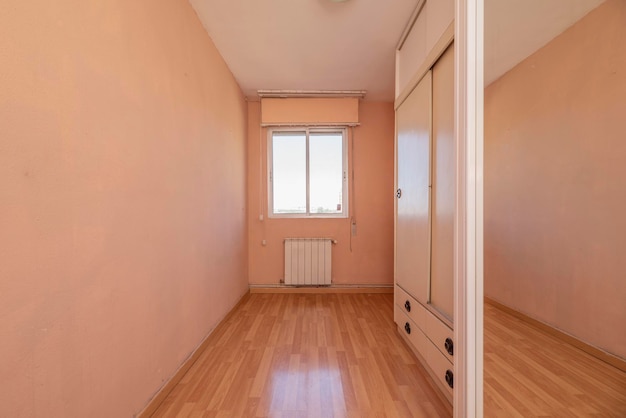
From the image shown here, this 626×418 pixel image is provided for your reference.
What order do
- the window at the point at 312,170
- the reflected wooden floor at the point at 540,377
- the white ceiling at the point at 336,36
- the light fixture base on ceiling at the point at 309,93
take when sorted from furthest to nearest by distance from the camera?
the window at the point at 312,170 → the light fixture base on ceiling at the point at 309,93 → the white ceiling at the point at 336,36 → the reflected wooden floor at the point at 540,377

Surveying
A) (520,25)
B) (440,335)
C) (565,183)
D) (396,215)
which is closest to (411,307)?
(440,335)

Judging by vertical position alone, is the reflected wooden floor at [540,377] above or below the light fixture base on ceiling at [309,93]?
below

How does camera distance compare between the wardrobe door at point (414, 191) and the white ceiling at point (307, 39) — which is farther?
the white ceiling at point (307, 39)

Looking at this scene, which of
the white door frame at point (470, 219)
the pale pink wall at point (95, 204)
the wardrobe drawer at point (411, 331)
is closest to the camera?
the pale pink wall at point (95, 204)

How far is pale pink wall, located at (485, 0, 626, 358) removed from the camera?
883 millimetres

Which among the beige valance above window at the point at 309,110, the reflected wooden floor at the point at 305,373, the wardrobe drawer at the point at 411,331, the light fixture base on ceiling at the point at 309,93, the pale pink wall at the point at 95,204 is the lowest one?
the reflected wooden floor at the point at 305,373

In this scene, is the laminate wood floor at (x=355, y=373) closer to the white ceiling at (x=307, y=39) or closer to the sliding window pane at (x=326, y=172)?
the sliding window pane at (x=326, y=172)

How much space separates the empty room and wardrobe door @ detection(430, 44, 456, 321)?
0.06 ft

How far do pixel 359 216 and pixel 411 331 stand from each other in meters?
2.01

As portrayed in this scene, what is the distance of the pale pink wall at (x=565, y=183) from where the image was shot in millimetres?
883

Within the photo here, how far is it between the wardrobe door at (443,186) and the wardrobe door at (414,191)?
0.08m

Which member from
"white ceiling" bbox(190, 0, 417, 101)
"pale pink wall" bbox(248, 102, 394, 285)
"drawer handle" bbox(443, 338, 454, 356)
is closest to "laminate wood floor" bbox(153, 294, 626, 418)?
"drawer handle" bbox(443, 338, 454, 356)

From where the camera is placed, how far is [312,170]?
3.99m

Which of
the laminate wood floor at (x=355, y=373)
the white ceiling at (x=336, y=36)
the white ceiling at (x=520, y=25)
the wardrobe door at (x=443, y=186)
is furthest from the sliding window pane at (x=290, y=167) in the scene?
the white ceiling at (x=520, y=25)
